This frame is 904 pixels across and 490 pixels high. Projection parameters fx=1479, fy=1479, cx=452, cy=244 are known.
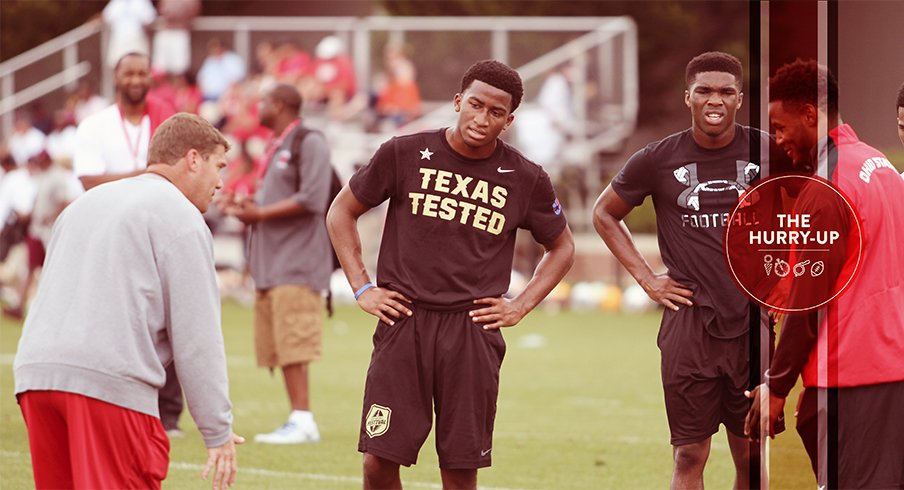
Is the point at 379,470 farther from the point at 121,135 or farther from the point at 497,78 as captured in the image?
the point at 121,135

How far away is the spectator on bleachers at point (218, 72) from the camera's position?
2642 cm

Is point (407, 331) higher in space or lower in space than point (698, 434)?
higher

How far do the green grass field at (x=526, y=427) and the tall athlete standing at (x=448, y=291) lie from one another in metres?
1.61

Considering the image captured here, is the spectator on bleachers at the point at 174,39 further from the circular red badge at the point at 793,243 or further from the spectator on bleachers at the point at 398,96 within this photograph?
the circular red badge at the point at 793,243

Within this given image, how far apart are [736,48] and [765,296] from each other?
2439 cm

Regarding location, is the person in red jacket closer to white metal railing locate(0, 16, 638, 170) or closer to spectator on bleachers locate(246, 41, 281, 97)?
white metal railing locate(0, 16, 638, 170)

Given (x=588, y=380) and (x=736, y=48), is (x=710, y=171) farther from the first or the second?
(x=736, y=48)

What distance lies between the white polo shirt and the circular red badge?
5037 mm

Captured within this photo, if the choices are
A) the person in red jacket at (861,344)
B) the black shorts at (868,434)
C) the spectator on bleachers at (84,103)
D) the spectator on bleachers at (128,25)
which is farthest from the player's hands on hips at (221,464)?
the spectator on bleachers at (128,25)

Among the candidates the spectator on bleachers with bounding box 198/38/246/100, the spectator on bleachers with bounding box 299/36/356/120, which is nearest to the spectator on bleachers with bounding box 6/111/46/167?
the spectator on bleachers with bounding box 198/38/246/100

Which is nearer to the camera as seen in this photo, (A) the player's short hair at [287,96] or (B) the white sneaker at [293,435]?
(B) the white sneaker at [293,435]

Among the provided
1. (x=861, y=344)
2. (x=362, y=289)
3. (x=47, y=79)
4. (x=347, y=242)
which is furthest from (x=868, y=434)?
(x=47, y=79)

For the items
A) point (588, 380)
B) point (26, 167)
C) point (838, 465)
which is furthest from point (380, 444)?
point (26, 167)

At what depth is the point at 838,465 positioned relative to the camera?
629 cm
